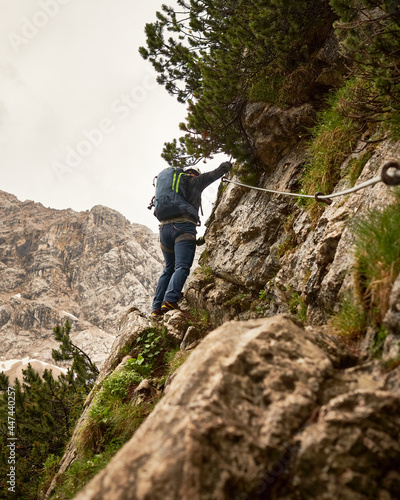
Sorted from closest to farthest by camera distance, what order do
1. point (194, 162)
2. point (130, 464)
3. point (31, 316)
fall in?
1. point (130, 464)
2. point (194, 162)
3. point (31, 316)

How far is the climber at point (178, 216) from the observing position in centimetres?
760

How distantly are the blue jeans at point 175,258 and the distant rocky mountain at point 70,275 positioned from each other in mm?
43429

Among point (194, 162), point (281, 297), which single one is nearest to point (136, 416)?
point (281, 297)

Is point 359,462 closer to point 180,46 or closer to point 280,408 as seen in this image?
point 280,408

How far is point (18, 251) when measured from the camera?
228ft

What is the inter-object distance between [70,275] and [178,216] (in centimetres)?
6381

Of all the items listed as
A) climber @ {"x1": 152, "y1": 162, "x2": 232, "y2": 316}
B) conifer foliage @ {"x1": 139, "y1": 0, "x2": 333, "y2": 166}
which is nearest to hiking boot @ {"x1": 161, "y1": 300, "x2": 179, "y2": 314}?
climber @ {"x1": 152, "y1": 162, "x2": 232, "y2": 316}

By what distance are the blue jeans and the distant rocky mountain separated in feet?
142

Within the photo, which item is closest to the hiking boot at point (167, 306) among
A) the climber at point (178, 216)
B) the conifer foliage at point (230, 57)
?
the climber at point (178, 216)

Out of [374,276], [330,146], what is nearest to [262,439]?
[374,276]

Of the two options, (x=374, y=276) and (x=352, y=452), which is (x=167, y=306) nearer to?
(x=374, y=276)

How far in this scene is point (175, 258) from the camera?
8023 millimetres

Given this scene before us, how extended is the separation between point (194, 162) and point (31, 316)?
194 ft

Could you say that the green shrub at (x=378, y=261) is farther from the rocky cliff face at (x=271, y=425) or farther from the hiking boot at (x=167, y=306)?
the hiking boot at (x=167, y=306)
